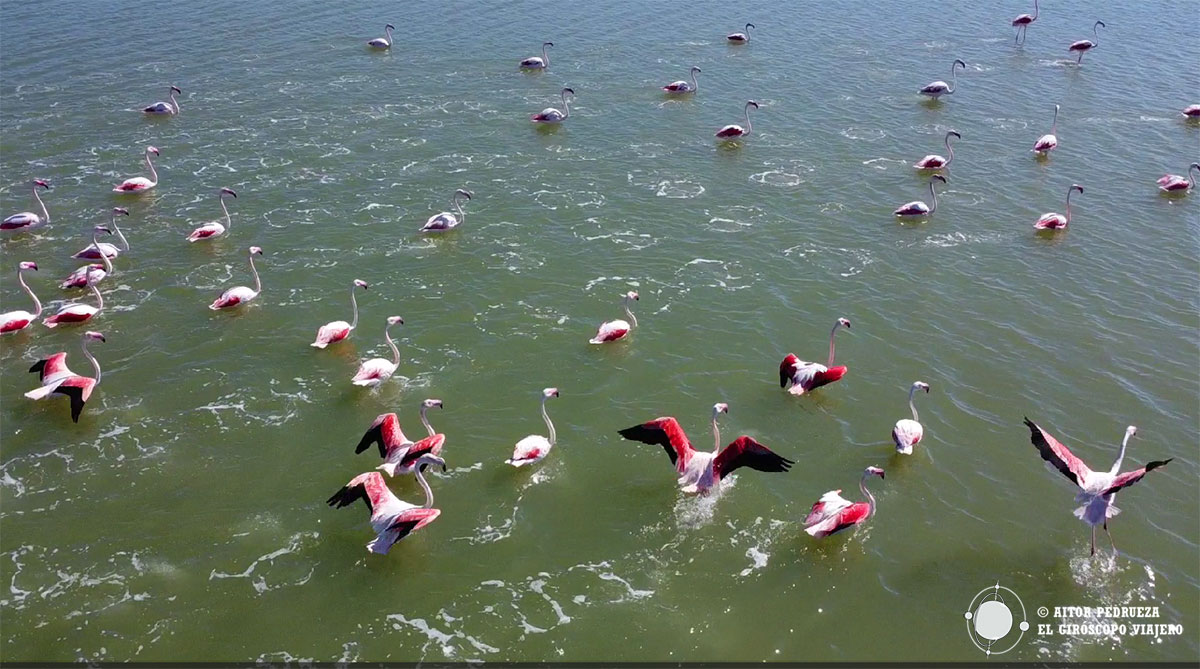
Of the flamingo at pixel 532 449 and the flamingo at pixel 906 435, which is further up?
the flamingo at pixel 532 449

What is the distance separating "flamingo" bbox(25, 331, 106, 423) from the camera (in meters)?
18.1

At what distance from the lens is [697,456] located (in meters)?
16.5

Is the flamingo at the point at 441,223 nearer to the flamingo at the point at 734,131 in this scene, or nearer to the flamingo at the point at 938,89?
the flamingo at the point at 734,131

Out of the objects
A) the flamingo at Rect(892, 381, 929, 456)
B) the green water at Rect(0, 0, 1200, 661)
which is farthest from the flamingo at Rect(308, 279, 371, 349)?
the flamingo at Rect(892, 381, 929, 456)

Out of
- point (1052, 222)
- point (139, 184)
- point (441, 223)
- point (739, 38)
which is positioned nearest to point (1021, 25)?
point (739, 38)

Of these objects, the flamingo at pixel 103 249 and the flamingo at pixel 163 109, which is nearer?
the flamingo at pixel 103 249

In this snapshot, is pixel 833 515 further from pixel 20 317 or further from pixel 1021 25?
pixel 1021 25

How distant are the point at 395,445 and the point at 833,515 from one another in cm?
778

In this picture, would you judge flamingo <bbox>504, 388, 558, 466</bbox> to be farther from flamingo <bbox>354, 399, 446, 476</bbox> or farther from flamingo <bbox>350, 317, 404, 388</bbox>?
flamingo <bbox>350, 317, 404, 388</bbox>

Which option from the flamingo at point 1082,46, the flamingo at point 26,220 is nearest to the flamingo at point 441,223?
the flamingo at point 26,220

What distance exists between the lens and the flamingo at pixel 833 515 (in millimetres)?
15227

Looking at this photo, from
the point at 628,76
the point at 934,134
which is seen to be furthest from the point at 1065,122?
the point at 628,76

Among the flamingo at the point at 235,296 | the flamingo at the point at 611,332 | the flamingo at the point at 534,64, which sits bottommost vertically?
the flamingo at the point at 611,332

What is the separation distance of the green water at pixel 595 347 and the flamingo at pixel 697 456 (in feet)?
1.62
